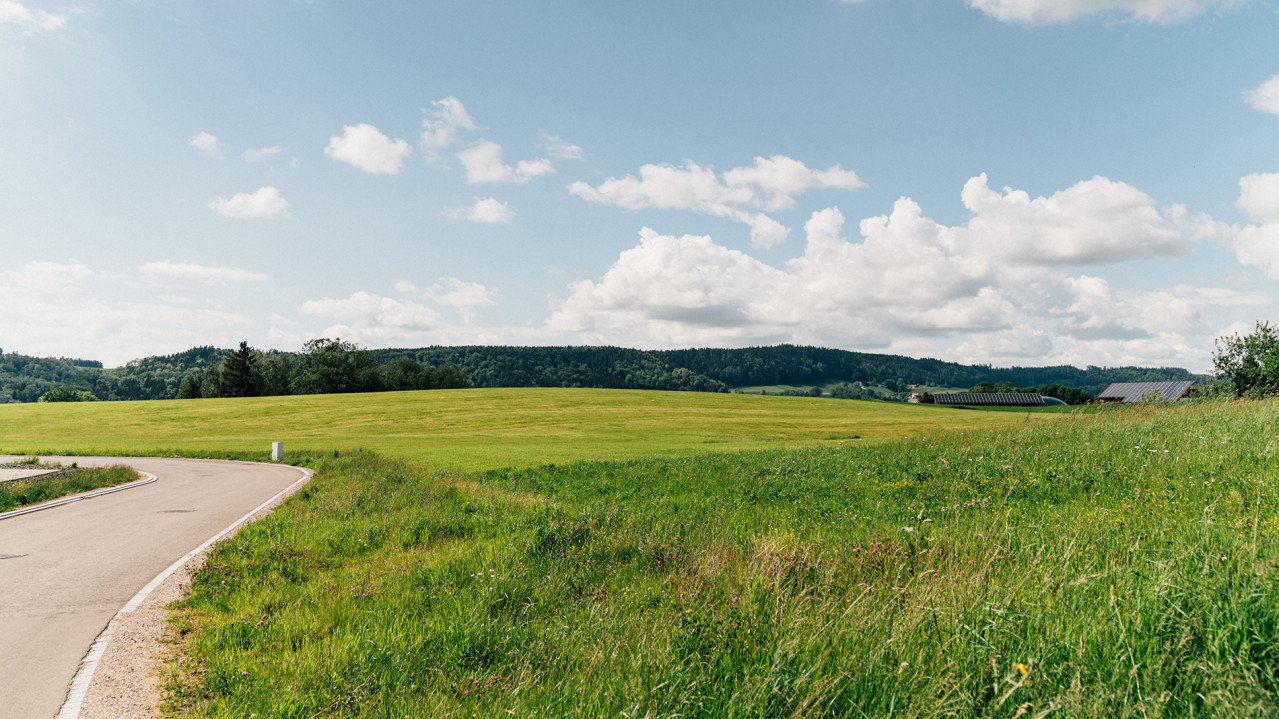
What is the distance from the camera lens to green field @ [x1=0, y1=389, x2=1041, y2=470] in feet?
141

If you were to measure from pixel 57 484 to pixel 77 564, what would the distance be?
14494 millimetres

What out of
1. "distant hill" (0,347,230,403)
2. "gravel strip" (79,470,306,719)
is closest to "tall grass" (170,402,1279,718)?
"gravel strip" (79,470,306,719)

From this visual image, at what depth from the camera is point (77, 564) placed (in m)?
11.0

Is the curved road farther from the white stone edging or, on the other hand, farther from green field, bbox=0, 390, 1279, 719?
green field, bbox=0, 390, 1279, 719

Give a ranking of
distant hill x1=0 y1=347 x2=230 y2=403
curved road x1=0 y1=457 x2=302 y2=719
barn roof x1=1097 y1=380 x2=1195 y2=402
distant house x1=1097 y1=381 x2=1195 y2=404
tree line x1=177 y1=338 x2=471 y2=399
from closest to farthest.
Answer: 1. curved road x1=0 y1=457 x2=302 y2=719
2. distant house x1=1097 y1=381 x2=1195 y2=404
3. barn roof x1=1097 y1=380 x2=1195 y2=402
4. tree line x1=177 y1=338 x2=471 y2=399
5. distant hill x1=0 y1=347 x2=230 y2=403

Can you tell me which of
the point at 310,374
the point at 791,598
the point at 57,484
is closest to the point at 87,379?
the point at 310,374

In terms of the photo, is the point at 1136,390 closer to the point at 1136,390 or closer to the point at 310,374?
the point at 1136,390

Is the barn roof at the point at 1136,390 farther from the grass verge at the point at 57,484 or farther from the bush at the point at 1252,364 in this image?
the grass verge at the point at 57,484

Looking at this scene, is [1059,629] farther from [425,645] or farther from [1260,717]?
[425,645]

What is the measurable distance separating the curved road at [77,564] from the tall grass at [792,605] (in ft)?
3.79

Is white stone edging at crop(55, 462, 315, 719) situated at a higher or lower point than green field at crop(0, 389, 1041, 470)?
higher

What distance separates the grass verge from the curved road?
1430mm

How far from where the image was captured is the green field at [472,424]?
4294 cm

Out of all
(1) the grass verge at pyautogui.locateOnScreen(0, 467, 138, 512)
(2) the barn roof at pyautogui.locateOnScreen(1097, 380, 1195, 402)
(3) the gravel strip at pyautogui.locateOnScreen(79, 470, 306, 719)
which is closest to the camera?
(3) the gravel strip at pyautogui.locateOnScreen(79, 470, 306, 719)
